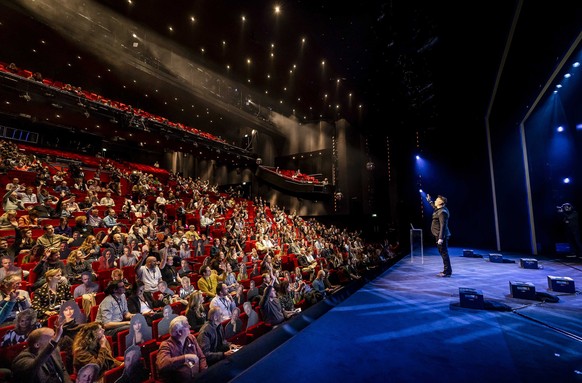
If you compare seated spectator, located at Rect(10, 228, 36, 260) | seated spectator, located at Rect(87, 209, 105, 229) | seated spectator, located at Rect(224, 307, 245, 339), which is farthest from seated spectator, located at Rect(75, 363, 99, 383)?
seated spectator, located at Rect(87, 209, 105, 229)

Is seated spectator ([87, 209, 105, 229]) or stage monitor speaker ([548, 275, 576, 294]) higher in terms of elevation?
seated spectator ([87, 209, 105, 229])

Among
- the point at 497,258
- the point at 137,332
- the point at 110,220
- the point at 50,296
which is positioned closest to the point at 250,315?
the point at 137,332

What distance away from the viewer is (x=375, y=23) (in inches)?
205

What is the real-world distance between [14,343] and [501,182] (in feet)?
37.1

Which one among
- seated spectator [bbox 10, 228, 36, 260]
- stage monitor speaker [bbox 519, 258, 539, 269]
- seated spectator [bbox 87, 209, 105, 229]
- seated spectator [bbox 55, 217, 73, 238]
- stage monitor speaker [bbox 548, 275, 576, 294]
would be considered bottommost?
stage monitor speaker [bbox 548, 275, 576, 294]

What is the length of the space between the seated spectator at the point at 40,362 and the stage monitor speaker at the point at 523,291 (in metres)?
4.35

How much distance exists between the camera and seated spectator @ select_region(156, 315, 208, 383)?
1960 millimetres

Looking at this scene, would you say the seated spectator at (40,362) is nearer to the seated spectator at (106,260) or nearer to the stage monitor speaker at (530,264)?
the seated spectator at (106,260)

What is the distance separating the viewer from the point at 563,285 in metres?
→ 3.40

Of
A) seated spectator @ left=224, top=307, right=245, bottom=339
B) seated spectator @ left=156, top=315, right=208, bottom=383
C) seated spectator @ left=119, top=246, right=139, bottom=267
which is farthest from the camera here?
seated spectator @ left=119, top=246, right=139, bottom=267

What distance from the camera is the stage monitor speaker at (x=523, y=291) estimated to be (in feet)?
10.3

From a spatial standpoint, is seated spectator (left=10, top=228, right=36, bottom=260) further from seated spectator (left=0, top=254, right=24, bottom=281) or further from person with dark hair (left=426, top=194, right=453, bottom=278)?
person with dark hair (left=426, top=194, right=453, bottom=278)

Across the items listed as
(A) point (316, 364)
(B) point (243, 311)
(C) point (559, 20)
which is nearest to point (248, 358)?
(A) point (316, 364)

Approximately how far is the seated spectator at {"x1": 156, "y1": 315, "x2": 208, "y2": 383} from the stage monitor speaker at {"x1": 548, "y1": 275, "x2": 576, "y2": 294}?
4.20m
